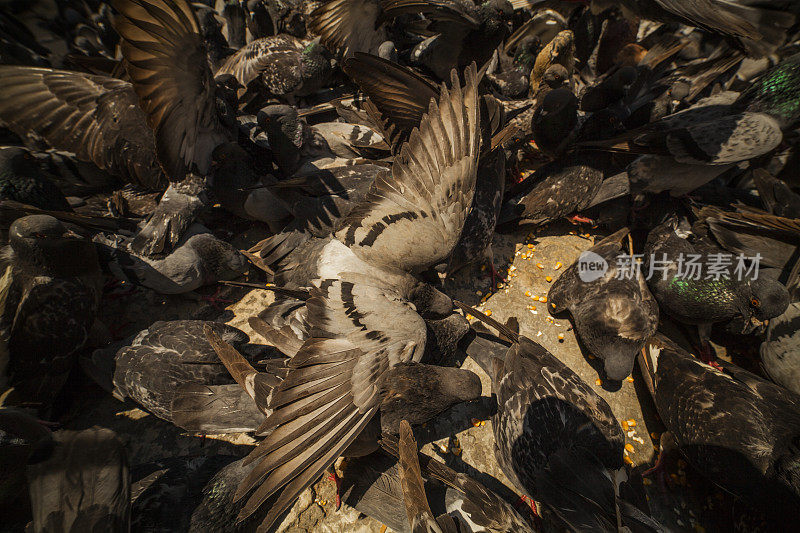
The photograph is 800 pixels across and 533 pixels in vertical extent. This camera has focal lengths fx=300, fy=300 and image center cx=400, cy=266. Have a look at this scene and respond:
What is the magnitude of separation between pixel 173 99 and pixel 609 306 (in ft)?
13.1

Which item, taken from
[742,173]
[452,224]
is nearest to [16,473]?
[452,224]

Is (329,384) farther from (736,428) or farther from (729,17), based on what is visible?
(729,17)

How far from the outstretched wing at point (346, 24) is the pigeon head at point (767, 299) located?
543 centimetres

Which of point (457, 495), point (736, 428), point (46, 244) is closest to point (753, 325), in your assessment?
point (736, 428)

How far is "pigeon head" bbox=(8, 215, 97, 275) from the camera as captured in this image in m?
2.54

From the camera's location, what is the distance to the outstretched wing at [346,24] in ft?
13.7

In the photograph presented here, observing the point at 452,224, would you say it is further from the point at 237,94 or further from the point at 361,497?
the point at 237,94

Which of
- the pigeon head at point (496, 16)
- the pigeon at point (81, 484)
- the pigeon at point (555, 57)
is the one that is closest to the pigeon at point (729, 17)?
the pigeon head at point (496, 16)

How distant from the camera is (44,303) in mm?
2463

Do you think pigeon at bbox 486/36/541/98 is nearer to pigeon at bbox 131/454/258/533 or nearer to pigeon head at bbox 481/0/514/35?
pigeon head at bbox 481/0/514/35

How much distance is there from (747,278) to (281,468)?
13.5 ft

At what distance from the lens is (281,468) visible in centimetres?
154

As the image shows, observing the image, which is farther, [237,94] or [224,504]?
[237,94]

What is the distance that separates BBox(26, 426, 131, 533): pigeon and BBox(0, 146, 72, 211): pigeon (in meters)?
2.97
